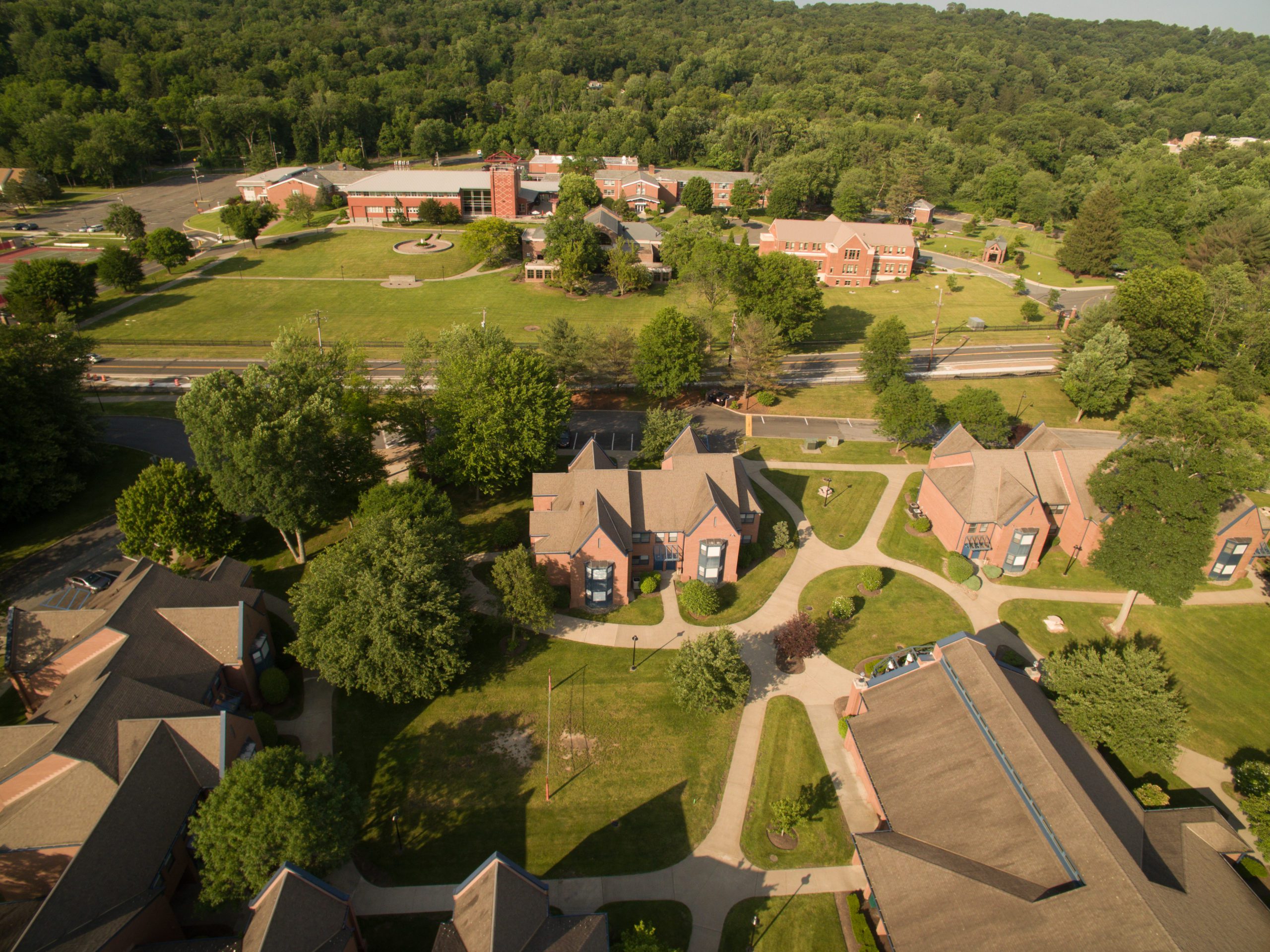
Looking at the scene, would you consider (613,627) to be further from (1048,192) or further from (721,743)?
(1048,192)

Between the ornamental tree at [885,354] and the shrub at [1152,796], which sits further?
the ornamental tree at [885,354]

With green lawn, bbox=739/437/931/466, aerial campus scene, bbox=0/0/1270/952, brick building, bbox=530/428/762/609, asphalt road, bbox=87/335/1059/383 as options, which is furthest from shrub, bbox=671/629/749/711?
asphalt road, bbox=87/335/1059/383

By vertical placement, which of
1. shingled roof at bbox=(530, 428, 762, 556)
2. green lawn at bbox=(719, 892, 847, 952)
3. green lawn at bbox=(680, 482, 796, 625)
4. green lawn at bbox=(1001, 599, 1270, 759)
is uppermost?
shingled roof at bbox=(530, 428, 762, 556)

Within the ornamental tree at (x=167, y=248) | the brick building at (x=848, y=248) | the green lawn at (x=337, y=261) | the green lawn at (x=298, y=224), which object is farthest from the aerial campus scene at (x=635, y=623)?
the green lawn at (x=298, y=224)

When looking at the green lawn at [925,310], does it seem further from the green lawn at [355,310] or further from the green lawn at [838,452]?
the green lawn at [838,452]

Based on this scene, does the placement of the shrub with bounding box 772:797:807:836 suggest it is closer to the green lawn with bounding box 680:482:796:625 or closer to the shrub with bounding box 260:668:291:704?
the green lawn with bounding box 680:482:796:625

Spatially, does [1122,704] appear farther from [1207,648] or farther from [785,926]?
[785,926]

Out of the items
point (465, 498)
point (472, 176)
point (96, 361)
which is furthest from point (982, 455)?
point (472, 176)
